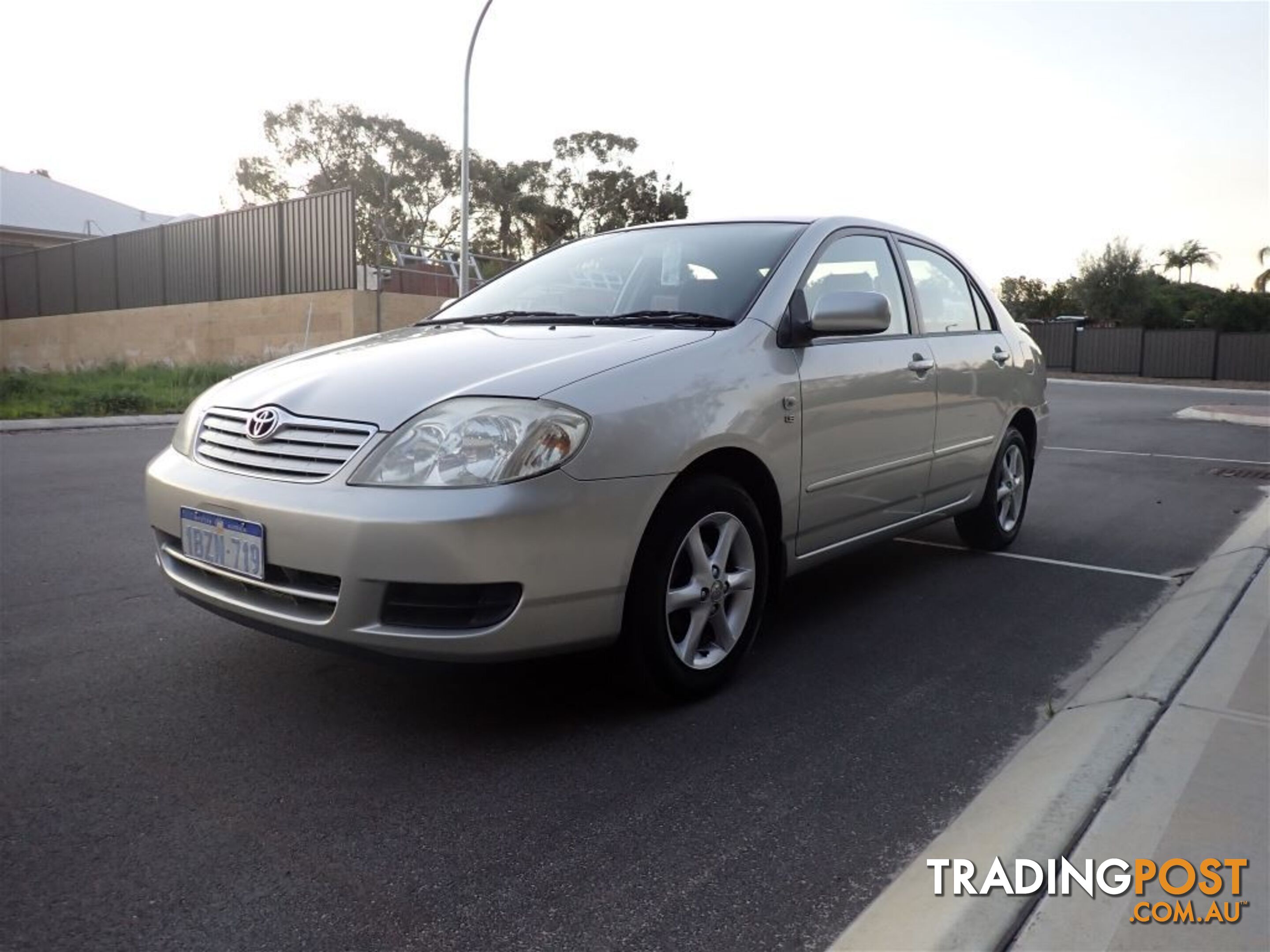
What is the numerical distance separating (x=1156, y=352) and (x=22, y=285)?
38.1 m

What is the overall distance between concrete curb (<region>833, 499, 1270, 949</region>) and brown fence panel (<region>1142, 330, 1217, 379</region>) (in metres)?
35.0

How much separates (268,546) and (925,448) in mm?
2812

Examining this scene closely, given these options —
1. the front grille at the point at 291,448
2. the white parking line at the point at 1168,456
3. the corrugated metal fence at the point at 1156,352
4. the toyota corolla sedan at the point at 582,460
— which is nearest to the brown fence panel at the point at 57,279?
the corrugated metal fence at the point at 1156,352

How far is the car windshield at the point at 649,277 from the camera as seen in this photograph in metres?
3.85

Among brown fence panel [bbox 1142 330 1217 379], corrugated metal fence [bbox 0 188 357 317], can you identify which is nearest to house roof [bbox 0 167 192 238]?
corrugated metal fence [bbox 0 188 357 317]

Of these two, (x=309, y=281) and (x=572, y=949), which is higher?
(x=309, y=281)

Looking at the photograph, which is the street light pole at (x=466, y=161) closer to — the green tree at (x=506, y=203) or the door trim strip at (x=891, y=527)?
the door trim strip at (x=891, y=527)

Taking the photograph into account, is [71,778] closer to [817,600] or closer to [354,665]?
[354,665]

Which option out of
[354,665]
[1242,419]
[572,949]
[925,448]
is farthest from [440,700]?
[1242,419]

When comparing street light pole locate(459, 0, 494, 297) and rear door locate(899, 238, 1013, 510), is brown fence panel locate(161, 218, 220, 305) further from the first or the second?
rear door locate(899, 238, 1013, 510)

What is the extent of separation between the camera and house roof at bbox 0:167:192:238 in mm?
43719

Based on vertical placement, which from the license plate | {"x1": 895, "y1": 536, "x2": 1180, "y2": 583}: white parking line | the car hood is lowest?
{"x1": 895, "y1": 536, "x2": 1180, "y2": 583}: white parking line

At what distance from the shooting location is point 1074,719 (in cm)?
320

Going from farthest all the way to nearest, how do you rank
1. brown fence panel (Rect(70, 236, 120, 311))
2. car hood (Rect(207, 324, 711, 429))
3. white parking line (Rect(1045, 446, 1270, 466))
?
brown fence panel (Rect(70, 236, 120, 311))
white parking line (Rect(1045, 446, 1270, 466))
car hood (Rect(207, 324, 711, 429))
